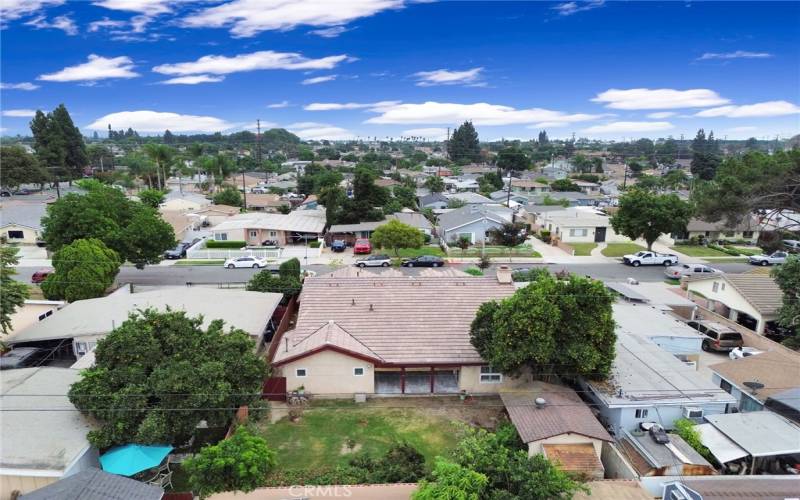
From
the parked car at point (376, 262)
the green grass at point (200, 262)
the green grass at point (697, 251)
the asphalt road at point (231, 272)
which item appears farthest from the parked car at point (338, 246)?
the green grass at point (697, 251)

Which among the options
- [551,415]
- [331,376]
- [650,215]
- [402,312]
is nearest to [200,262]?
[402,312]

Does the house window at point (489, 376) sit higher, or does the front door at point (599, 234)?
the front door at point (599, 234)

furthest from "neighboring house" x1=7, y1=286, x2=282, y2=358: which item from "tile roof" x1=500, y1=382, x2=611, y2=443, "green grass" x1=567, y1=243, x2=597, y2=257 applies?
"green grass" x1=567, y1=243, x2=597, y2=257

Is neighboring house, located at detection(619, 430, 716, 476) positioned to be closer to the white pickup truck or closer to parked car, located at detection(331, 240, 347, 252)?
the white pickup truck

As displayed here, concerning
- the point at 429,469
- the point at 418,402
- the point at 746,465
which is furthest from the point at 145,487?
the point at 746,465

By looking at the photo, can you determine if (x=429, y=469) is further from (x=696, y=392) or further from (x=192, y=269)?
(x=192, y=269)

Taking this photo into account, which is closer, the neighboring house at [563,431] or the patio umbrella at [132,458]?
the patio umbrella at [132,458]

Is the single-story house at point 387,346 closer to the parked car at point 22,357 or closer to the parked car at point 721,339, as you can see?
the parked car at point 22,357
